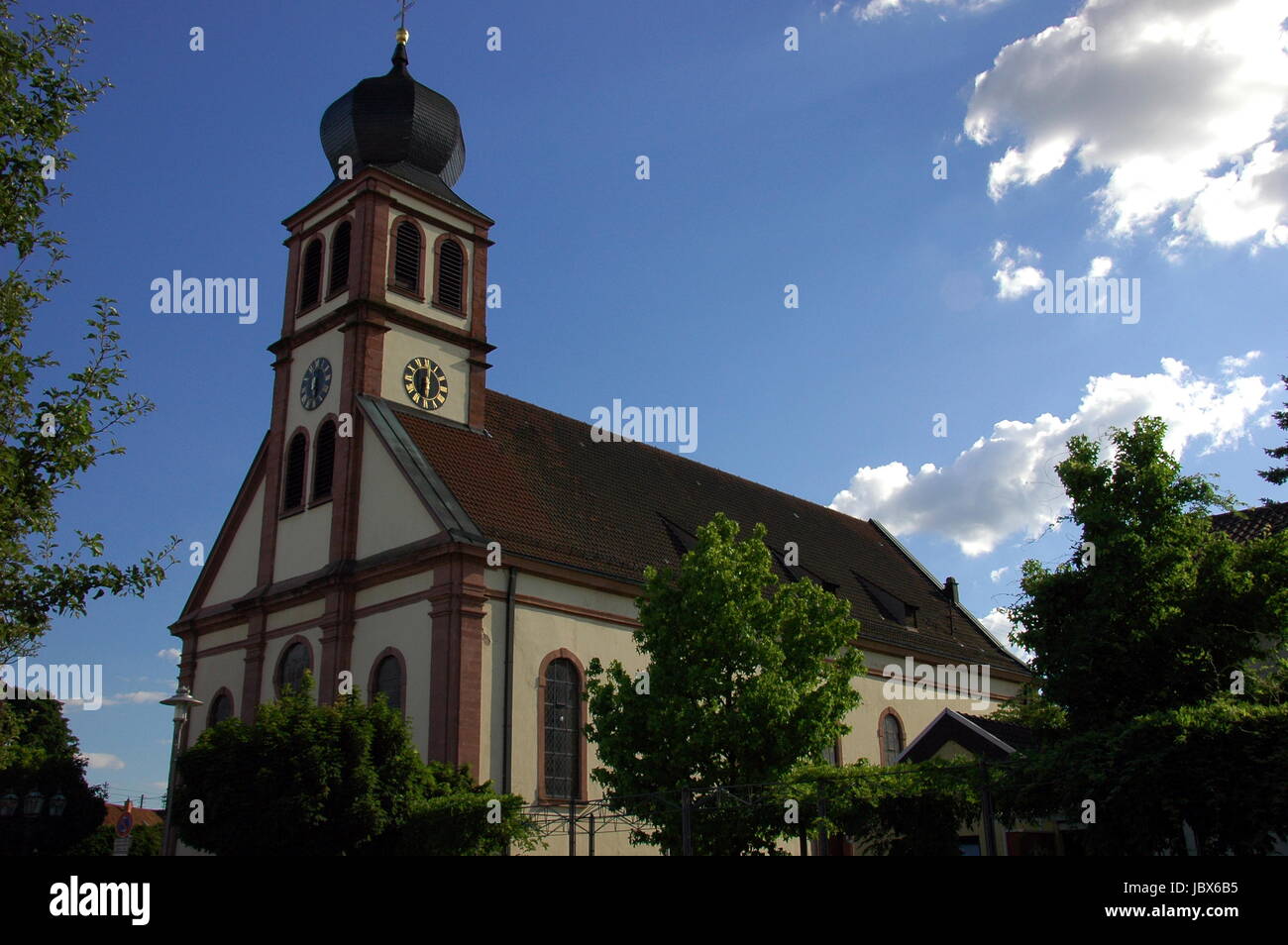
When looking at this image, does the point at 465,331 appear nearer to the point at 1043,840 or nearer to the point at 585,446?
the point at 585,446

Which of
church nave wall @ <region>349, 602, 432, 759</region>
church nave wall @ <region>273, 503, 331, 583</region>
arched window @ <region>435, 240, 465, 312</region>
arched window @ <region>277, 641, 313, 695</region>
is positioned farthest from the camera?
arched window @ <region>435, 240, 465, 312</region>

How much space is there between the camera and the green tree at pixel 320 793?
18406 mm

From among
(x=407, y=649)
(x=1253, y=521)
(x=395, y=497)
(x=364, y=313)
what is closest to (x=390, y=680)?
(x=407, y=649)

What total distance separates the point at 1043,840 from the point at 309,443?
20.3 metres

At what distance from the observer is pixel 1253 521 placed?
95.2ft

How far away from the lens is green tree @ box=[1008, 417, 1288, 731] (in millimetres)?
16219

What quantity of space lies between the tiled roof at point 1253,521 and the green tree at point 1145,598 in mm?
12079

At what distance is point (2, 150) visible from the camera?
11570 mm

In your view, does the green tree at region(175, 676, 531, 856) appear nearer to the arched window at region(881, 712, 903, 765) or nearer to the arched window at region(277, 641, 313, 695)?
the arched window at region(277, 641, 313, 695)

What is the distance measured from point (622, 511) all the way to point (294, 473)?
9001mm

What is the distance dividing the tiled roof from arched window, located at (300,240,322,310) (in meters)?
24.5

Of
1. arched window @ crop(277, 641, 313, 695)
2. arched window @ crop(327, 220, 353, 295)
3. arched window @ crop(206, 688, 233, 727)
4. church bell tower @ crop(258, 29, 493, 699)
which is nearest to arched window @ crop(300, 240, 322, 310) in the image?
church bell tower @ crop(258, 29, 493, 699)

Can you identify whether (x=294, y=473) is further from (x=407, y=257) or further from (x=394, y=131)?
(x=394, y=131)
